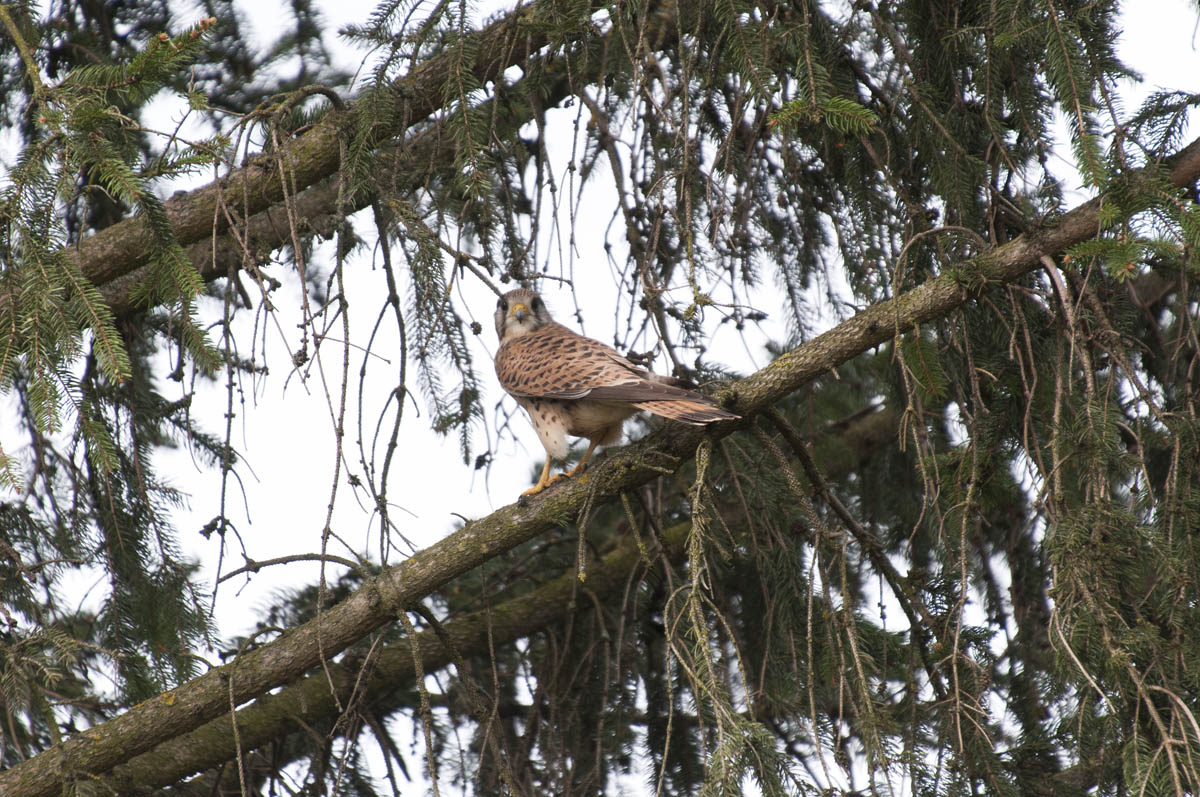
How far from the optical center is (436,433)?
3.91 metres

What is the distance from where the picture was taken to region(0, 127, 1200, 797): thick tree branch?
284 cm

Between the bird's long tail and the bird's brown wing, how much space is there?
7 cm

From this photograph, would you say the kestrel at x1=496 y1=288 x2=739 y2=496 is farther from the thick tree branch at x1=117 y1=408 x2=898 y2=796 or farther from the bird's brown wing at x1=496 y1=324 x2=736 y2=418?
the thick tree branch at x1=117 y1=408 x2=898 y2=796

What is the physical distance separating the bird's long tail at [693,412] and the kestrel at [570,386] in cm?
15

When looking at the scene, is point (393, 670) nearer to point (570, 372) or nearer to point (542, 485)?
point (542, 485)

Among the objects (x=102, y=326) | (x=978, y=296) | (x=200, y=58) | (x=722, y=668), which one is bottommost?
(x=722, y=668)

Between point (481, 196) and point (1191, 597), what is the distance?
1.98m

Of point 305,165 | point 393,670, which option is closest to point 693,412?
point 305,165

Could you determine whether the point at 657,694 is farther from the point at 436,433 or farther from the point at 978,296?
the point at 978,296

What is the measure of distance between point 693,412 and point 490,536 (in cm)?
75

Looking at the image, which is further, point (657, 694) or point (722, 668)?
point (657, 694)

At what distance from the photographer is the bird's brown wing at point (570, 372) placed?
339cm

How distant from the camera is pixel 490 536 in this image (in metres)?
3.19

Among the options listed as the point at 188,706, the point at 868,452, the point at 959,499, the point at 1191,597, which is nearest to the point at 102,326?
the point at 188,706
